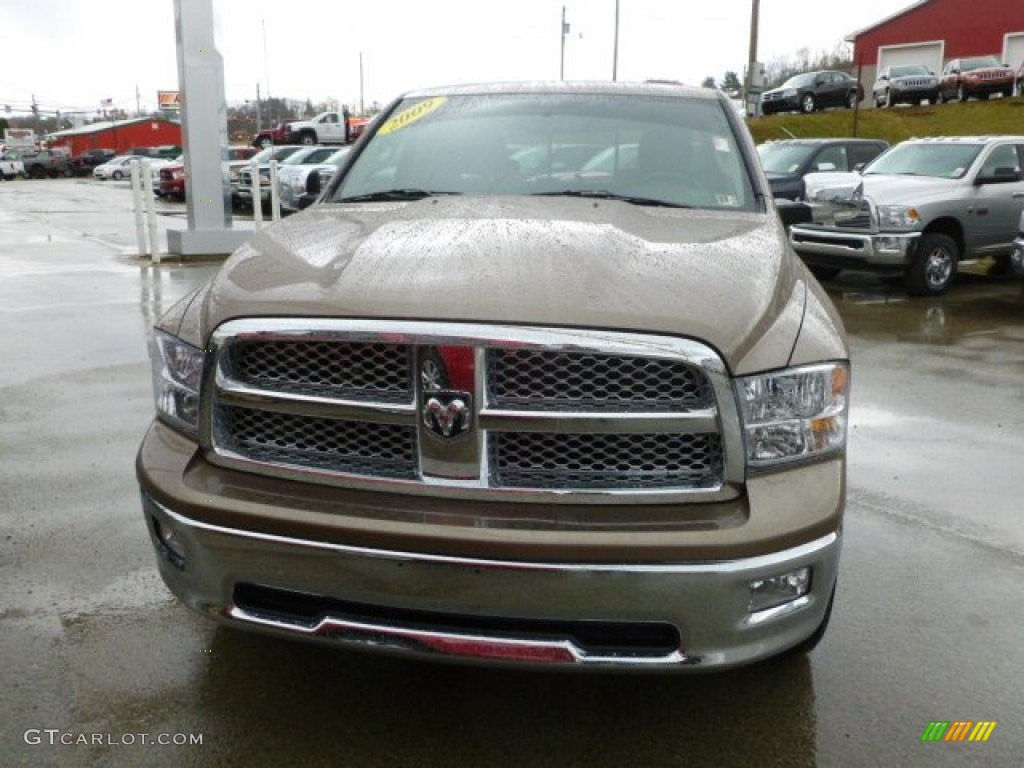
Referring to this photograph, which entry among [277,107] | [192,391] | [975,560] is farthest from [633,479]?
[277,107]

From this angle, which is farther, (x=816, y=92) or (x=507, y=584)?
(x=816, y=92)

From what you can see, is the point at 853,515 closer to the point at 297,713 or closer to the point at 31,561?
the point at 297,713

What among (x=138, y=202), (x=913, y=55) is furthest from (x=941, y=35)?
(x=138, y=202)

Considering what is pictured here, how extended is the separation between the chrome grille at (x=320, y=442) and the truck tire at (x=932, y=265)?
9368mm

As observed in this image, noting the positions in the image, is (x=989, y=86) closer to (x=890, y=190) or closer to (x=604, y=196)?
(x=890, y=190)

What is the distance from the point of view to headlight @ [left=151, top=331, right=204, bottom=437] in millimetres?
2551

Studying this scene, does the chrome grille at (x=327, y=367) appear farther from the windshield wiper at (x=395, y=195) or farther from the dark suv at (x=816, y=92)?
the dark suv at (x=816, y=92)

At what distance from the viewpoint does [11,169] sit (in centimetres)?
5559

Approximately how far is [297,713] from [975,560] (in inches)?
104

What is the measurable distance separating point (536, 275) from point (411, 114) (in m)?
2.13

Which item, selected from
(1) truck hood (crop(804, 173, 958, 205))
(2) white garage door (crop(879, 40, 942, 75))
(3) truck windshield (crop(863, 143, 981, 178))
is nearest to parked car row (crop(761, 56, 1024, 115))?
(2) white garage door (crop(879, 40, 942, 75))

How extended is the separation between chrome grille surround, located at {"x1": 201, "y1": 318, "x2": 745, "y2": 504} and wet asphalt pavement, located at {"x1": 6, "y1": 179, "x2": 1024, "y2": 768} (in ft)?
2.25

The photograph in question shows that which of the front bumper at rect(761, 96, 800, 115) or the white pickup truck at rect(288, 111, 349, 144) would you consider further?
the white pickup truck at rect(288, 111, 349, 144)

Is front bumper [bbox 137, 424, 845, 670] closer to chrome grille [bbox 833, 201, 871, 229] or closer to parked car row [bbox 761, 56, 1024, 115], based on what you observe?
chrome grille [bbox 833, 201, 871, 229]
